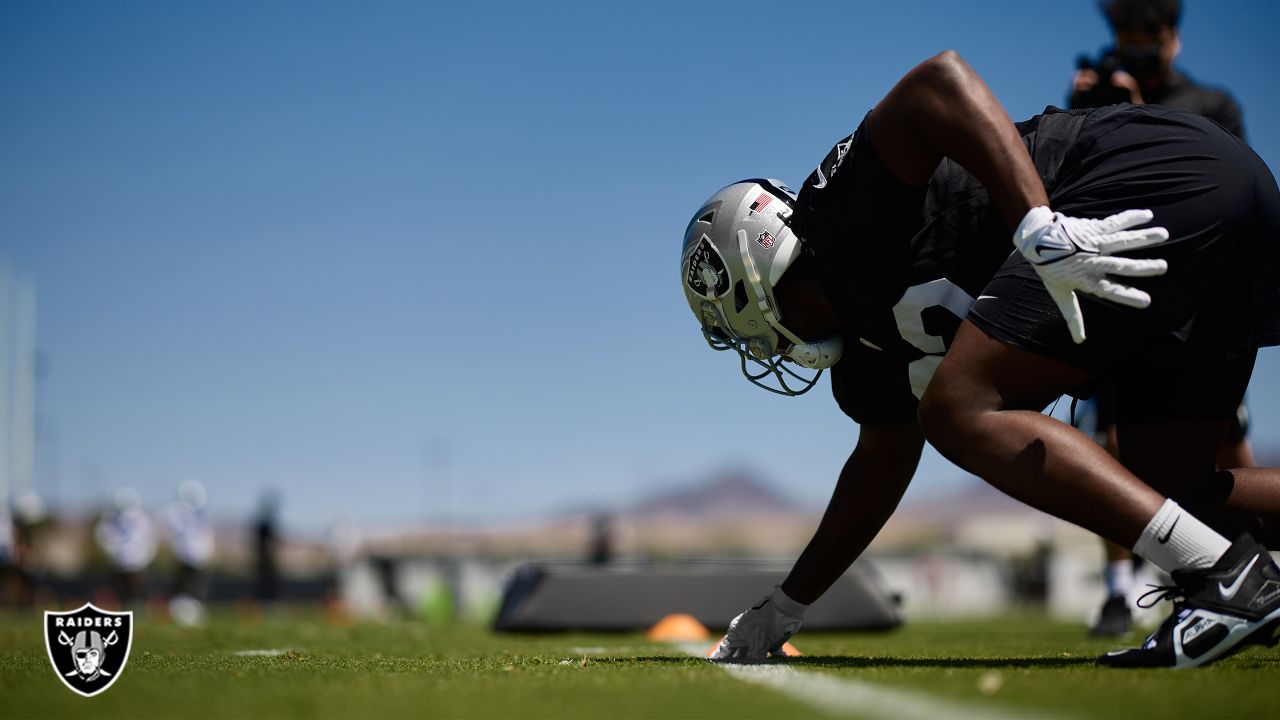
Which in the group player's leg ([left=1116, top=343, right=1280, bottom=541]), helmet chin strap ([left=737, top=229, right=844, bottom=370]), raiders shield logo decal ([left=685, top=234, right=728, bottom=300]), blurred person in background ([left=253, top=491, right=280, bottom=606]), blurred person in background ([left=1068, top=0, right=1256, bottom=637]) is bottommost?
blurred person in background ([left=253, top=491, right=280, bottom=606])

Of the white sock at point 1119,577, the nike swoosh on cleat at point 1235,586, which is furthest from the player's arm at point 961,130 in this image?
the white sock at point 1119,577

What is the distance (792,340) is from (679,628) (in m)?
4.33

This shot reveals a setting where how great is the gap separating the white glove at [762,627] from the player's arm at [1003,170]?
4.88 feet

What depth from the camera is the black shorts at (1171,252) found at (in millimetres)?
2984

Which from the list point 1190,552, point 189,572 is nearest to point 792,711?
point 1190,552

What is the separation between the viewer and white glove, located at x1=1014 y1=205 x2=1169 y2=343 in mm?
2832

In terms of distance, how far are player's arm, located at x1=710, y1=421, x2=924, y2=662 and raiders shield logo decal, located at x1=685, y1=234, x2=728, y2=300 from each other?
73 cm

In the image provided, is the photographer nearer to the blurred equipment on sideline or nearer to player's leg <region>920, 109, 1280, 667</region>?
player's leg <region>920, 109, 1280, 667</region>

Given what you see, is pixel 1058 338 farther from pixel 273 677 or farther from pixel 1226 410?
pixel 273 677

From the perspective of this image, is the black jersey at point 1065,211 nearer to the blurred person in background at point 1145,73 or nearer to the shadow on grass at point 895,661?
the shadow on grass at point 895,661

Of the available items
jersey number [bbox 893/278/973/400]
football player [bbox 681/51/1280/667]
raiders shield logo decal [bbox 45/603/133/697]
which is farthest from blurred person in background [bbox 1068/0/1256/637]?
raiders shield logo decal [bbox 45/603/133/697]

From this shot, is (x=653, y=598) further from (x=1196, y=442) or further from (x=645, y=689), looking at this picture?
(x=645, y=689)

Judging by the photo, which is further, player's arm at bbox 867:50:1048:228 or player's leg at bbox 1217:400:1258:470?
player's leg at bbox 1217:400:1258:470

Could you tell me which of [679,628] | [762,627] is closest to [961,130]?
[762,627]
